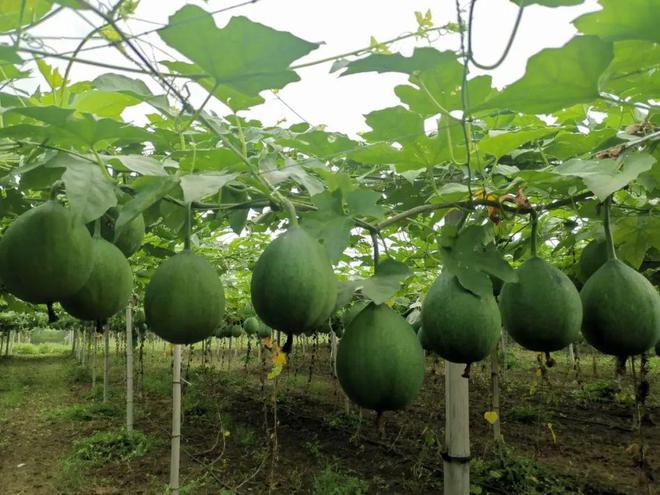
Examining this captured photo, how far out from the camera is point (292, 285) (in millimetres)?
1276

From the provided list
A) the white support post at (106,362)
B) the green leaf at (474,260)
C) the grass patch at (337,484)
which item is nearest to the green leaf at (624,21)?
the green leaf at (474,260)

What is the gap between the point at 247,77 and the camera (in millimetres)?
1231

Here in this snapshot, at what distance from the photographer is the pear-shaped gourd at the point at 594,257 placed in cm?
203

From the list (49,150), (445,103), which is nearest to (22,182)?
(49,150)

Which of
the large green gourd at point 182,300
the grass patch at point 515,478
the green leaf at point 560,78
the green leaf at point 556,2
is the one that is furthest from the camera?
the grass patch at point 515,478

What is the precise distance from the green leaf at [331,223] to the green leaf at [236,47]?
392 millimetres

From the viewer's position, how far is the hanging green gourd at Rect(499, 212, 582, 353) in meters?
1.52

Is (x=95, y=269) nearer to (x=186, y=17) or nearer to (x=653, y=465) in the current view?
(x=186, y=17)

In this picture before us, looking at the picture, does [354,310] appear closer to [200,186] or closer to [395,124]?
[395,124]

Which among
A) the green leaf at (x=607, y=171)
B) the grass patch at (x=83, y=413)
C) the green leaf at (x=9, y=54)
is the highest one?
the green leaf at (x=9, y=54)

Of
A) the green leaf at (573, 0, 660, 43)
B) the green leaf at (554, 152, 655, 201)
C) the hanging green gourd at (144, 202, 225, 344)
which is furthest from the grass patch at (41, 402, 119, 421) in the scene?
the green leaf at (573, 0, 660, 43)

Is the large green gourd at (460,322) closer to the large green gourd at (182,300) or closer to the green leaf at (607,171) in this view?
the green leaf at (607,171)

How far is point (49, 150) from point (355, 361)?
102cm

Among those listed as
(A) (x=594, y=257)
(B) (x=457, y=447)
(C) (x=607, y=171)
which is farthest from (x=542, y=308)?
(B) (x=457, y=447)
